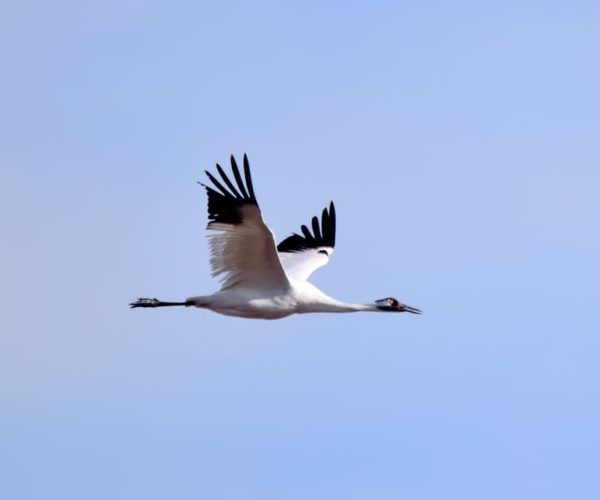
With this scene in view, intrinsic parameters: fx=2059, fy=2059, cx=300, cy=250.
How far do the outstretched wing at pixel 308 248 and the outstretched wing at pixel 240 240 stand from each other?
3161mm

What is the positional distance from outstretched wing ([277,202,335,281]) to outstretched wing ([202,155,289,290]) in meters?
3.16

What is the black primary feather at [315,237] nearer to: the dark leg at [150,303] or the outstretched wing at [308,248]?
the outstretched wing at [308,248]

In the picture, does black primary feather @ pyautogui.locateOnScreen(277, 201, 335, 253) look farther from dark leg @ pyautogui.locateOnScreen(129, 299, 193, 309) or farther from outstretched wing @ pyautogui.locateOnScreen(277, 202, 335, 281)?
dark leg @ pyautogui.locateOnScreen(129, 299, 193, 309)

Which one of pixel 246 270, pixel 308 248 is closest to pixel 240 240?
pixel 246 270

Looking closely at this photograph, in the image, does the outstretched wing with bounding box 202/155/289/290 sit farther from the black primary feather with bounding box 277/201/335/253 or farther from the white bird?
the black primary feather with bounding box 277/201/335/253

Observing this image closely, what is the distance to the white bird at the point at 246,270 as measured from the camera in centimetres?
3453

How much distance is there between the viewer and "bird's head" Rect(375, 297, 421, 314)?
3838cm

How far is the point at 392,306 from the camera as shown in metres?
38.5

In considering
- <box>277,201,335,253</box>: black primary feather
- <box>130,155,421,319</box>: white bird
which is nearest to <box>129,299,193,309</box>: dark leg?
<box>130,155,421,319</box>: white bird

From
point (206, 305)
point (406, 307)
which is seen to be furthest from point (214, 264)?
point (406, 307)

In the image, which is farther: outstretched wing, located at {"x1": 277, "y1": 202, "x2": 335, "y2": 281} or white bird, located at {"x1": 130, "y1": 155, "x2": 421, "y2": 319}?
outstretched wing, located at {"x1": 277, "y1": 202, "x2": 335, "y2": 281}

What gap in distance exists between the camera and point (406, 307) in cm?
3866

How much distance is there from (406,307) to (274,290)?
148 inches

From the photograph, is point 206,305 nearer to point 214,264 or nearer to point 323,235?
point 214,264
